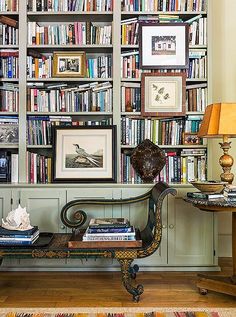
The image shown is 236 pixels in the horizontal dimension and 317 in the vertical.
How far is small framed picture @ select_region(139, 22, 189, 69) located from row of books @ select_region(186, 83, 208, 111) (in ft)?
0.70

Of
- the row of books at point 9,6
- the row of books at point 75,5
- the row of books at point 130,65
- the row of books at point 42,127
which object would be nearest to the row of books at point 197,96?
the row of books at point 130,65

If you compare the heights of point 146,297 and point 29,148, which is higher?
point 29,148

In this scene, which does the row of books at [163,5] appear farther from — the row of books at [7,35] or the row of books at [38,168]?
the row of books at [38,168]

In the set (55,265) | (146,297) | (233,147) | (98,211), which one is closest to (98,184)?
(98,211)

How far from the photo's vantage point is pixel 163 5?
130 inches

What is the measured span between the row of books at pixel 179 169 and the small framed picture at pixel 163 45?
0.81 meters

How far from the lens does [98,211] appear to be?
10.1 ft

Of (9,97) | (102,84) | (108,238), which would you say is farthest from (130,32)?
(108,238)

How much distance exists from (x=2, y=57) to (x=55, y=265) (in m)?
1.90

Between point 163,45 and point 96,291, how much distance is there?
216cm

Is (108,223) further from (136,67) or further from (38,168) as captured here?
(136,67)

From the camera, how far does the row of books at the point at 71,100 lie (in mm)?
3332

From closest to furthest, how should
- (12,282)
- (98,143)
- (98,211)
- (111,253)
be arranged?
(111,253) → (12,282) → (98,211) → (98,143)

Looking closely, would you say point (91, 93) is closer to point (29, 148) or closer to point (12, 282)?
point (29, 148)
